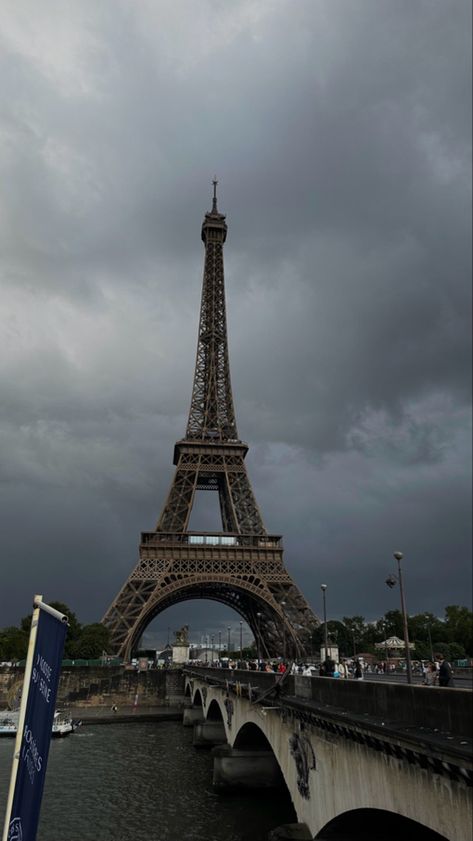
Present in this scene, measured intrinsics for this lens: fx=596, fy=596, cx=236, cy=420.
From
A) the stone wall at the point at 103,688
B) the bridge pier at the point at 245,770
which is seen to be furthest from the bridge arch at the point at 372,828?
the stone wall at the point at 103,688

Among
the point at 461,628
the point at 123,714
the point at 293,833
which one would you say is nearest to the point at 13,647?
the point at 123,714

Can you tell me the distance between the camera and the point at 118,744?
1752 inches

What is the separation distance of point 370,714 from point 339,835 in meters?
5.51

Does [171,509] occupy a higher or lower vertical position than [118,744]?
higher

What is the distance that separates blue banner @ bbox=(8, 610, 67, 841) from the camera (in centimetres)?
636

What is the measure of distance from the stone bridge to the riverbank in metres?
39.9

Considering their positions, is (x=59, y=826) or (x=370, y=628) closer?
(x=59, y=826)

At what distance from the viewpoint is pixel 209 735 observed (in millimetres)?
43469

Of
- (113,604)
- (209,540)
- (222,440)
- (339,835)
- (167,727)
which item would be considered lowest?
(167,727)

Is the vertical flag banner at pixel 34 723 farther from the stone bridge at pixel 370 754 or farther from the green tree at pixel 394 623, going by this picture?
the green tree at pixel 394 623

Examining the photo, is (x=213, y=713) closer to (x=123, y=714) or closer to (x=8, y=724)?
(x=8, y=724)

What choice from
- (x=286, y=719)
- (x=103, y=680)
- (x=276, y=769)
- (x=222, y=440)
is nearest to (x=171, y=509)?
(x=222, y=440)

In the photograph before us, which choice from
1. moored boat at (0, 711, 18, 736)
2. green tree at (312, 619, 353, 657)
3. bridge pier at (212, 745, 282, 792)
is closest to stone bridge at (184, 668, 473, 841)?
bridge pier at (212, 745, 282, 792)

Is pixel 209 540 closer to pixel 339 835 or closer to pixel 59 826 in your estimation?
pixel 59 826
